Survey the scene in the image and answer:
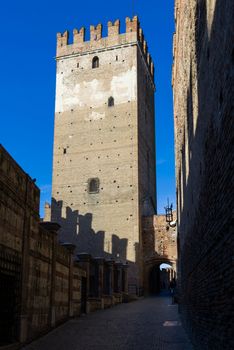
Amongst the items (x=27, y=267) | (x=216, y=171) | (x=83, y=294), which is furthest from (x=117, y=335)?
(x=216, y=171)

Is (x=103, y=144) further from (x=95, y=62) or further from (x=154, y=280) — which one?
(x=154, y=280)

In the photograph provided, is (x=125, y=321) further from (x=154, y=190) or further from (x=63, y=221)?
(x=154, y=190)

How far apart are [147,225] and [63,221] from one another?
21.1 ft

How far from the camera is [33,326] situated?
32.6 feet

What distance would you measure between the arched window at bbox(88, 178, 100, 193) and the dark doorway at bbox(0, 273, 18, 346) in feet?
78.4

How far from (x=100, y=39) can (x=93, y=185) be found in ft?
41.6

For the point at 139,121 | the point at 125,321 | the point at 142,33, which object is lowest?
the point at 125,321

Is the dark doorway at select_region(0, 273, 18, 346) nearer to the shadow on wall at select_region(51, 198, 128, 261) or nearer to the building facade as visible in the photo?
the building facade

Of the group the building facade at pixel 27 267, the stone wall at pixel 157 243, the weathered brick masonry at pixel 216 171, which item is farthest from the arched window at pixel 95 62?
the weathered brick masonry at pixel 216 171

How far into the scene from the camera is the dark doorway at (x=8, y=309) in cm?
857

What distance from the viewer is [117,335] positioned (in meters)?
11.0

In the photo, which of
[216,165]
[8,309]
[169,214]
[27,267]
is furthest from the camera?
[169,214]

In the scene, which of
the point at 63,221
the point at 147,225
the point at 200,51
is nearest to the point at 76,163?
the point at 63,221

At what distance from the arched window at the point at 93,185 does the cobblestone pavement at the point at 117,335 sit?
18758 mm
